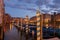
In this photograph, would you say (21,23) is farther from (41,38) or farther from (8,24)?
(41,38)

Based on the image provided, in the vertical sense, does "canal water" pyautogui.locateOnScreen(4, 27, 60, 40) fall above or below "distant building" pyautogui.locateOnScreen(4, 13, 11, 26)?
below

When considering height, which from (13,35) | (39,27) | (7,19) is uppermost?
(7,19)

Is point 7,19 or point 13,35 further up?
point 7,19

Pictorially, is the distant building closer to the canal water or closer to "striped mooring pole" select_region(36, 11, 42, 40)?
the canal water

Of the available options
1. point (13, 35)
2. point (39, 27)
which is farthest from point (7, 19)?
point (39, 27)

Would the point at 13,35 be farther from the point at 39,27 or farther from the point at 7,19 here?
the point at 39,27

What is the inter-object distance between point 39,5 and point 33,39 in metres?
0.52

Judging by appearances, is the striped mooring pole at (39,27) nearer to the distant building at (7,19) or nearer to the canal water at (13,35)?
the canal water at (13,35)

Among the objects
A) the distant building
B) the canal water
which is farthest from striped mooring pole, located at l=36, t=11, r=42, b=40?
the distant building

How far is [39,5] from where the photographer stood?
226 cm

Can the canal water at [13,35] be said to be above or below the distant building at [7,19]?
below

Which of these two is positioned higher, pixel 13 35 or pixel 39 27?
pixel 39 27

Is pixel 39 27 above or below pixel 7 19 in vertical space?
below

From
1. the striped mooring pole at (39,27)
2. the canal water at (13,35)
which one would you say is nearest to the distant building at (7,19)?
the canal water at (13,35)
